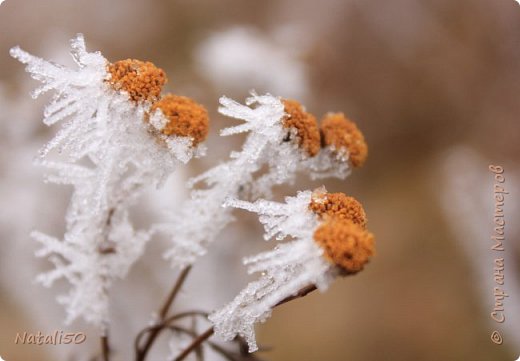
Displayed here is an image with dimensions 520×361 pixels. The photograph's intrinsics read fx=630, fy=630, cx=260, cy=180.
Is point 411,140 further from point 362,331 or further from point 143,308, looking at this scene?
point 143,308

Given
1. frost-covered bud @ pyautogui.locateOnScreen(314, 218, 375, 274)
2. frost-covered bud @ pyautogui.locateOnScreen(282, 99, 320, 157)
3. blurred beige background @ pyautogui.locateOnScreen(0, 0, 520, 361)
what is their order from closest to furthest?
frost-covered bud @ pyautogui.locateOnScreen(314, 218, 375, 274) < frost-covered bud @ pyautogui.locateOnScreen(282, 99, 320, 157) < blurred beige background @ pyautogui.locateOnScreen(0, 0, 520, 361)

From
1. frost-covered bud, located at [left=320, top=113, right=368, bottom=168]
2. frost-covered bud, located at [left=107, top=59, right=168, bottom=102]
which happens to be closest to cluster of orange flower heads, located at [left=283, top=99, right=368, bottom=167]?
frost-covered bud, located at [left=320, top=113, right=368, bottom=168]

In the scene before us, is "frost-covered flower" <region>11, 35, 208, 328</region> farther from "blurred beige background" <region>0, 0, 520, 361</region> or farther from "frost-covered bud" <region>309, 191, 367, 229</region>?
"blurred beige background" <region>0, 0, 520, 361</region>

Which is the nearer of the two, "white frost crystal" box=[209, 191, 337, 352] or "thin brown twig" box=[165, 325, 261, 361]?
"white frost crystal" box=[209, 191, 337, 352]

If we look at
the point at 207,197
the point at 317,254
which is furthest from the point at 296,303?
the point at 317,254

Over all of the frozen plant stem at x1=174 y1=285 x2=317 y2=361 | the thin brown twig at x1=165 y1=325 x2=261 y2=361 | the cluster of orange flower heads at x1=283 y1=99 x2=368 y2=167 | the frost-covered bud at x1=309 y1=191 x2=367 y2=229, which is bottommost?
the frozen plant stem at x1=174 y1=285 x2=317 y2=361

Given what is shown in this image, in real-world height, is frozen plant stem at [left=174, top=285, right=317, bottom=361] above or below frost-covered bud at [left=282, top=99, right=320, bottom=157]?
below
